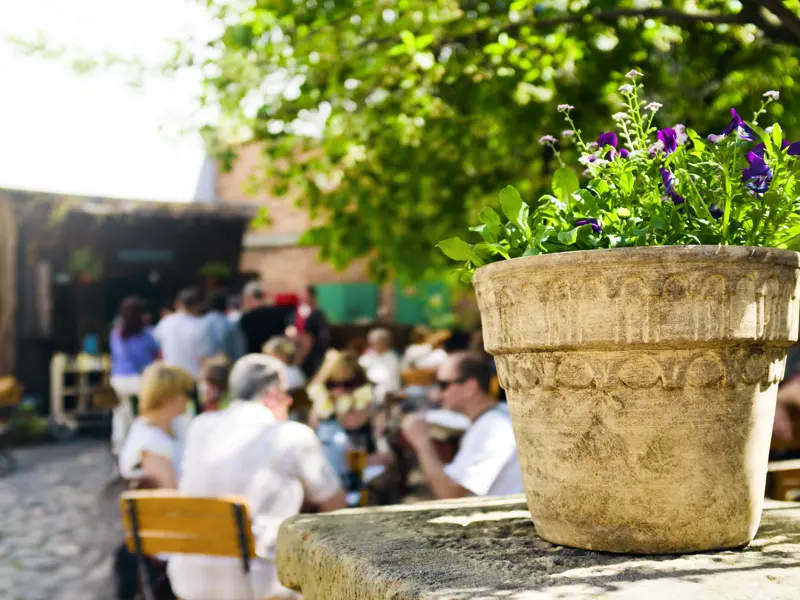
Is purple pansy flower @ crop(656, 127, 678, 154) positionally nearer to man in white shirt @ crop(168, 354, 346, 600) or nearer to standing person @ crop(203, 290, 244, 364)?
man in white shirt @ crop(168, 354, 346, 600)

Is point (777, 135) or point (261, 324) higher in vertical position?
point (777, 135)

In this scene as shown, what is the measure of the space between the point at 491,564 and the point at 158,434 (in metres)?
3.53

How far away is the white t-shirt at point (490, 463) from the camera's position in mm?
3457

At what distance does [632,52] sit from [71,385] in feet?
38.3

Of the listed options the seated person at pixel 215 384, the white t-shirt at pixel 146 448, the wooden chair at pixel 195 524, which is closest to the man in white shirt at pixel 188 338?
the seated person at pixel 215 384

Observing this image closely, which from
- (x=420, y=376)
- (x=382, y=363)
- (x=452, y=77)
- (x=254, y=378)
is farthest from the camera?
(x=382, y=363)

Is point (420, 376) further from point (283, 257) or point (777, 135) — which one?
point (283, 257)

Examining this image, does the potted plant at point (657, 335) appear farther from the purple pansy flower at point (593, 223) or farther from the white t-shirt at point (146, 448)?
the white t-shirt at point (146, 448)

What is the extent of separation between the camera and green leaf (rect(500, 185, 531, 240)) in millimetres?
1432

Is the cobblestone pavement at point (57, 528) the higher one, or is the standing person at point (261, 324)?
the standing person at point (261, 324)

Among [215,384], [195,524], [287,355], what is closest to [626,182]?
[195,524]

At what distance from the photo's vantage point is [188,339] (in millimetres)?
7812

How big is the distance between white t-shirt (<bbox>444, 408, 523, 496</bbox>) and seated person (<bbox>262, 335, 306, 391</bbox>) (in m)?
3.03

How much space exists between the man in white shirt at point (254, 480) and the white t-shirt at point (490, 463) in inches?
18.7
